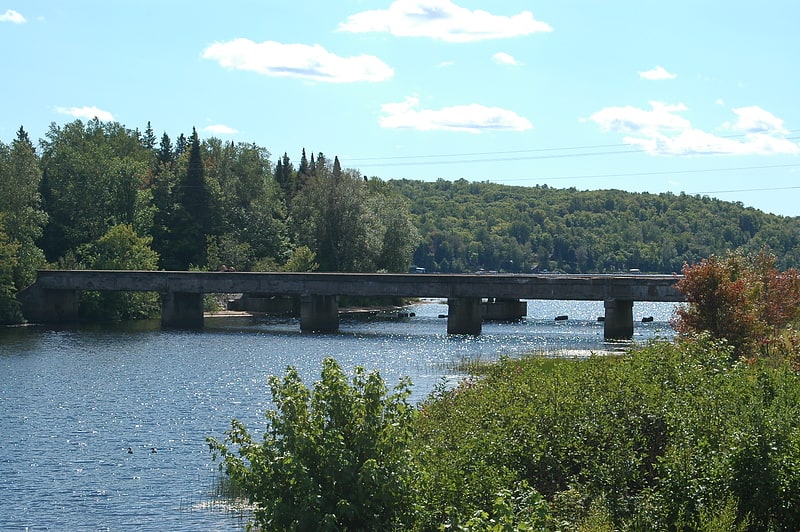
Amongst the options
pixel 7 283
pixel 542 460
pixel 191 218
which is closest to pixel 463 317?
pixel 7 283

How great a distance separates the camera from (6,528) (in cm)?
2778

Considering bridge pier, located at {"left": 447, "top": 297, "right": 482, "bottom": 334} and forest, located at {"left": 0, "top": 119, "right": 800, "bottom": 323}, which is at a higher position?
forest, located at {"left": 0, "top": 119, "right": 800, "bottom": 323}

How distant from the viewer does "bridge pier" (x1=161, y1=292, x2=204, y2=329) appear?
93062 millimetres

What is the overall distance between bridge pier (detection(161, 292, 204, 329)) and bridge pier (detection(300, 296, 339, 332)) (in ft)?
30.9

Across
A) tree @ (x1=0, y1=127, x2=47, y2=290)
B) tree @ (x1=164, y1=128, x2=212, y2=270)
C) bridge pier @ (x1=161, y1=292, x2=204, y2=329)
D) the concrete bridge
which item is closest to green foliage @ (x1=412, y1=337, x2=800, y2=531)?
the concrete bridge

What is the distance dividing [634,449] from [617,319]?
5953 cm

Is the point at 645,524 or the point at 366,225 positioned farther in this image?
the point at 366,225

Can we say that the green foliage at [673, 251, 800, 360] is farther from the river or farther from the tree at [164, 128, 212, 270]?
the tree at [164, 128, 212, 270]

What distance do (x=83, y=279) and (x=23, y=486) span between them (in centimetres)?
6326

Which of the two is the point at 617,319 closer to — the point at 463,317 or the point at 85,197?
the point at 463,317

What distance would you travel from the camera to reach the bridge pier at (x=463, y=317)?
88.3 m

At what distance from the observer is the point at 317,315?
9106 centimetres

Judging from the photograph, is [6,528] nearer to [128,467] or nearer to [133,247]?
[128,467]

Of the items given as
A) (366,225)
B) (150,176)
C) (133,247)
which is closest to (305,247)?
(366,225)
